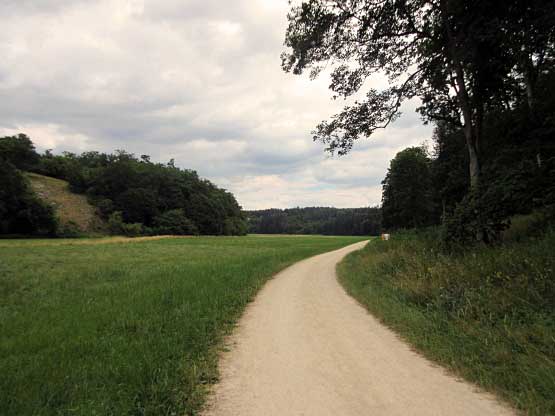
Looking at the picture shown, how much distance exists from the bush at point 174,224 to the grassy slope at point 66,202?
587 inches

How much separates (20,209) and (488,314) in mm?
71073

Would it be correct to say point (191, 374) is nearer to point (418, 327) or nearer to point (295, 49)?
point (418, 327)

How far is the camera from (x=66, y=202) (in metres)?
80.0

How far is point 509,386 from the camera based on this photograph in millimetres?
3682

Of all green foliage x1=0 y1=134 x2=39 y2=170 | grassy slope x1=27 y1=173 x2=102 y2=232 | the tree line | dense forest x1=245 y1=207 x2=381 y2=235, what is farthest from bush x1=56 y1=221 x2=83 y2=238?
dense forest x1=245 y1=207 x2=381 y2=235

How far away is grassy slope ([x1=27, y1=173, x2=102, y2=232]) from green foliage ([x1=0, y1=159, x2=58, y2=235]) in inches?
389

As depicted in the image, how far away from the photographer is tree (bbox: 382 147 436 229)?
157 feet

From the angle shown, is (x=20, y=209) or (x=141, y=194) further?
(x=141, y=194)

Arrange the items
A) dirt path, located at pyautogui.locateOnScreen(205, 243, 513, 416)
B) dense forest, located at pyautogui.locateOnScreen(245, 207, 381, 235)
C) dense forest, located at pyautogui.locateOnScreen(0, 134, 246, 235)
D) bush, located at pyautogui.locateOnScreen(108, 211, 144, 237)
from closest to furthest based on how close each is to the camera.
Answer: dirt path, located at pyautogui.locateOnScreen(205, 243, 513, 416), bush, located at pyautogui.locateOnScreen(108, 211, 144, 237), dense forest, located at pyautogui.locateOnScreen(0, 134, 246, 235), dense forest, located at pyautogui.locateOnScreen(245, 207, 381, 235)

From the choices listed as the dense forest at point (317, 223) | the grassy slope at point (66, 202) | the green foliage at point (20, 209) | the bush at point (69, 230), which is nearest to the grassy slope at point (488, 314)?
the green foliage at point (20, 209)

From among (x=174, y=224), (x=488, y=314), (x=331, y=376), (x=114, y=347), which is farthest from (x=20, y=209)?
(x=488, y=314)

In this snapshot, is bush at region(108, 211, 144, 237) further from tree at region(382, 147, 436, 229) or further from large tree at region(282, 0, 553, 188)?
large tree at region(282, 0, 553, 188)

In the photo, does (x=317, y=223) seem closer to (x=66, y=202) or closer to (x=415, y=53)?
(x=66, y=202)

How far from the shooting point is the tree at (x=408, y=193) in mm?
47750
